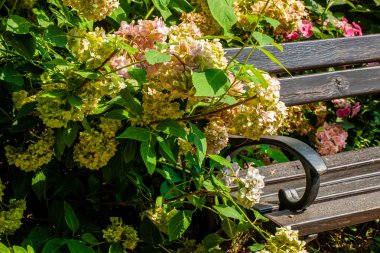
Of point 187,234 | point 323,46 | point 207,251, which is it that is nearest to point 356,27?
point 323,46

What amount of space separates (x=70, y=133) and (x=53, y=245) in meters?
0.39

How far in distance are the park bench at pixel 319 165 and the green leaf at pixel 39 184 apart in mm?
774

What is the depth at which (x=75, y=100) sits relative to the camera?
77.0 inches

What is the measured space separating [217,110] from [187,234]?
4.42 feet

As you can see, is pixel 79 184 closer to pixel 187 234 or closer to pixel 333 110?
pixel 187 234

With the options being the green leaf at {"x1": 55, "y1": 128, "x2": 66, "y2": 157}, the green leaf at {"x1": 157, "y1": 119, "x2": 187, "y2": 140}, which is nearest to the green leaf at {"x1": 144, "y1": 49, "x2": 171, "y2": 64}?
the green leaf at {"x1": 157, "y1": 119, "x2": 187, "y2": 140}

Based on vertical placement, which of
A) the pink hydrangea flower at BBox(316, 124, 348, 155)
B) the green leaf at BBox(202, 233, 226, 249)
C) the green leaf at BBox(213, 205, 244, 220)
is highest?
the green leaf at BBox(213, 205, 244, 220)

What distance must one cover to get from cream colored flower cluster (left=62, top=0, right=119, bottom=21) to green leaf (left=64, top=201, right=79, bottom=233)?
2.12ft

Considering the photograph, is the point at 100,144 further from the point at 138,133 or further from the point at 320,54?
the point at 320,54

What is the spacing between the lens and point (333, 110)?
4.21m

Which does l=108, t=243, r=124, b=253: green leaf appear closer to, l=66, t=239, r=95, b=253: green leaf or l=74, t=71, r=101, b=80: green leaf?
l=66, t=239, r=95, b=253: green leaf

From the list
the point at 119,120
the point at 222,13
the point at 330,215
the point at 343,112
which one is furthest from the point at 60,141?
the point at 343,112

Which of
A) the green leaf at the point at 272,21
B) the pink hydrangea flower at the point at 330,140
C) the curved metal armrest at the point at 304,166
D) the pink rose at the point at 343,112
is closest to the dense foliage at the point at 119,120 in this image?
the curved metal armrest at the point at 304,166

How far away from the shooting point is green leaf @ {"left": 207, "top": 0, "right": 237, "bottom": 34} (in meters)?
1.79
